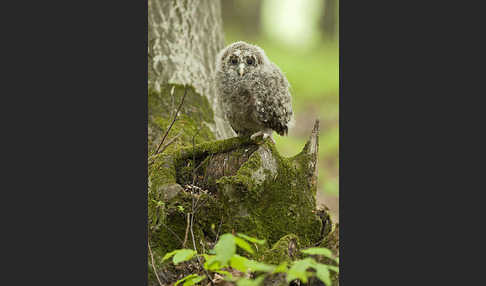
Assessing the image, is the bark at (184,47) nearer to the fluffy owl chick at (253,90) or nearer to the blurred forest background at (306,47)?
the blurred forest background at (306,47)

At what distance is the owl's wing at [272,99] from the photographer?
418 centimetres

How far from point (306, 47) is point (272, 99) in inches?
59.0

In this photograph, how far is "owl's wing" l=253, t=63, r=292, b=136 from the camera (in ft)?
13.7

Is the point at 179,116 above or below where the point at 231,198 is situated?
above

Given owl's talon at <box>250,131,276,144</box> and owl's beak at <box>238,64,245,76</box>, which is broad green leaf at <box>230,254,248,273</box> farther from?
owl's beak at <box>238,64,245,76</box>

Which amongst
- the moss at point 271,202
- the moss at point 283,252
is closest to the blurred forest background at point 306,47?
the moss at point 271,202

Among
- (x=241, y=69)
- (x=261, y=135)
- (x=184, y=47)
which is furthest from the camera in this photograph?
(x=184, y=47)

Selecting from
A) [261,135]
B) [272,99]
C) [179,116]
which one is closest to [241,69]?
[272,99]

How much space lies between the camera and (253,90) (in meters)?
4.18

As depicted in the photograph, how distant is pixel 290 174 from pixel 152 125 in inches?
80.4

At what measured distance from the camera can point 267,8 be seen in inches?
230

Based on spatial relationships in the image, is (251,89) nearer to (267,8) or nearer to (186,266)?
(186,266)

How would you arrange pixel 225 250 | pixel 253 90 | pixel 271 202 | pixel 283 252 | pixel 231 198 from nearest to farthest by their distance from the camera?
pixel 225 250 → pixel 283 252 → pixel 231 198 → pixel 271 202 → pixel 253 90

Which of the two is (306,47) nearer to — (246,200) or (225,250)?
(246,200)
